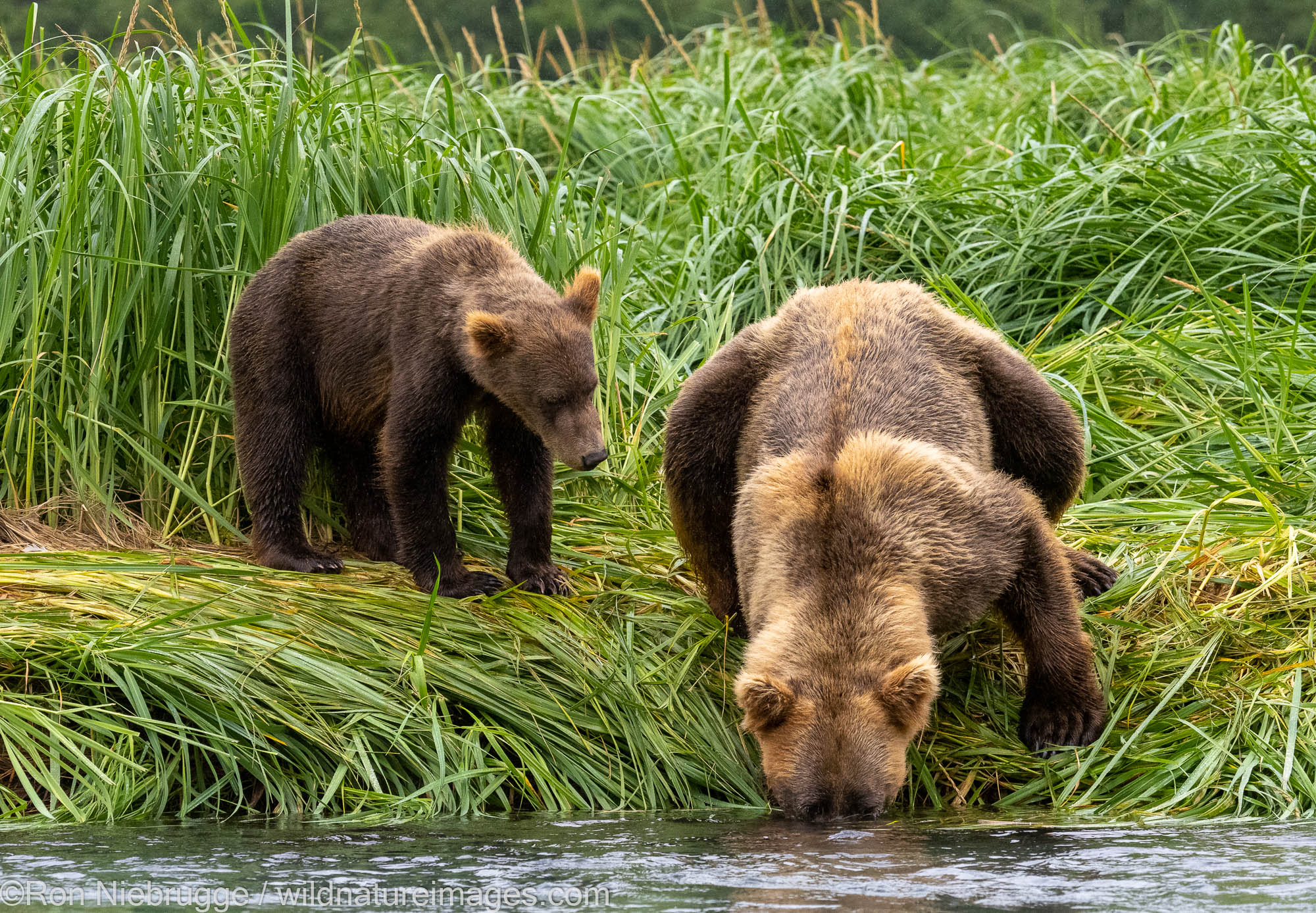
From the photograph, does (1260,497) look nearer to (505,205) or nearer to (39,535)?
(505,205)

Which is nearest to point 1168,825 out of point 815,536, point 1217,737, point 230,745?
point 1217,737

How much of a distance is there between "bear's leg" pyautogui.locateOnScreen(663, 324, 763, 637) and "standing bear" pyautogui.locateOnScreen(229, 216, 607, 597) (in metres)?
0.34

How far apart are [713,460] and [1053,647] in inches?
53.9

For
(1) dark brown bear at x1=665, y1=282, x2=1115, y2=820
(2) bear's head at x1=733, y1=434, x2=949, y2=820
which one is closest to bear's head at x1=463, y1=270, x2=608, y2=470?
(1) dark brown bear at x1=665, y1=282, x2=1115, y2=820

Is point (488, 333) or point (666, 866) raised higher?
point (488, 333)

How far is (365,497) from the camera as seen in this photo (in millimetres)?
6082

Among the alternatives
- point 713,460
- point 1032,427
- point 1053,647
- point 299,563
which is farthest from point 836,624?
point 299,563

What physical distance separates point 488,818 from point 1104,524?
2.91m

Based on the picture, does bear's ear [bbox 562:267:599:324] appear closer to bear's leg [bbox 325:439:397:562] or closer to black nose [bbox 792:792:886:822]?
bear's leg [bbox 325:439:397:562]

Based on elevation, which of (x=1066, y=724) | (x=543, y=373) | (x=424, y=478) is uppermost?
(x=543, y=373)

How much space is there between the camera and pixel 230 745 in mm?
4477

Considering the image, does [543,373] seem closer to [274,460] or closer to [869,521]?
[274,460]

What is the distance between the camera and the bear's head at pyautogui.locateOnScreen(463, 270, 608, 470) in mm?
5195

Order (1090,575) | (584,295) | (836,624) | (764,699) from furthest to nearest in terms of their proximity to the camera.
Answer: (584,295), (1090,575), (836,624), (764,699)
